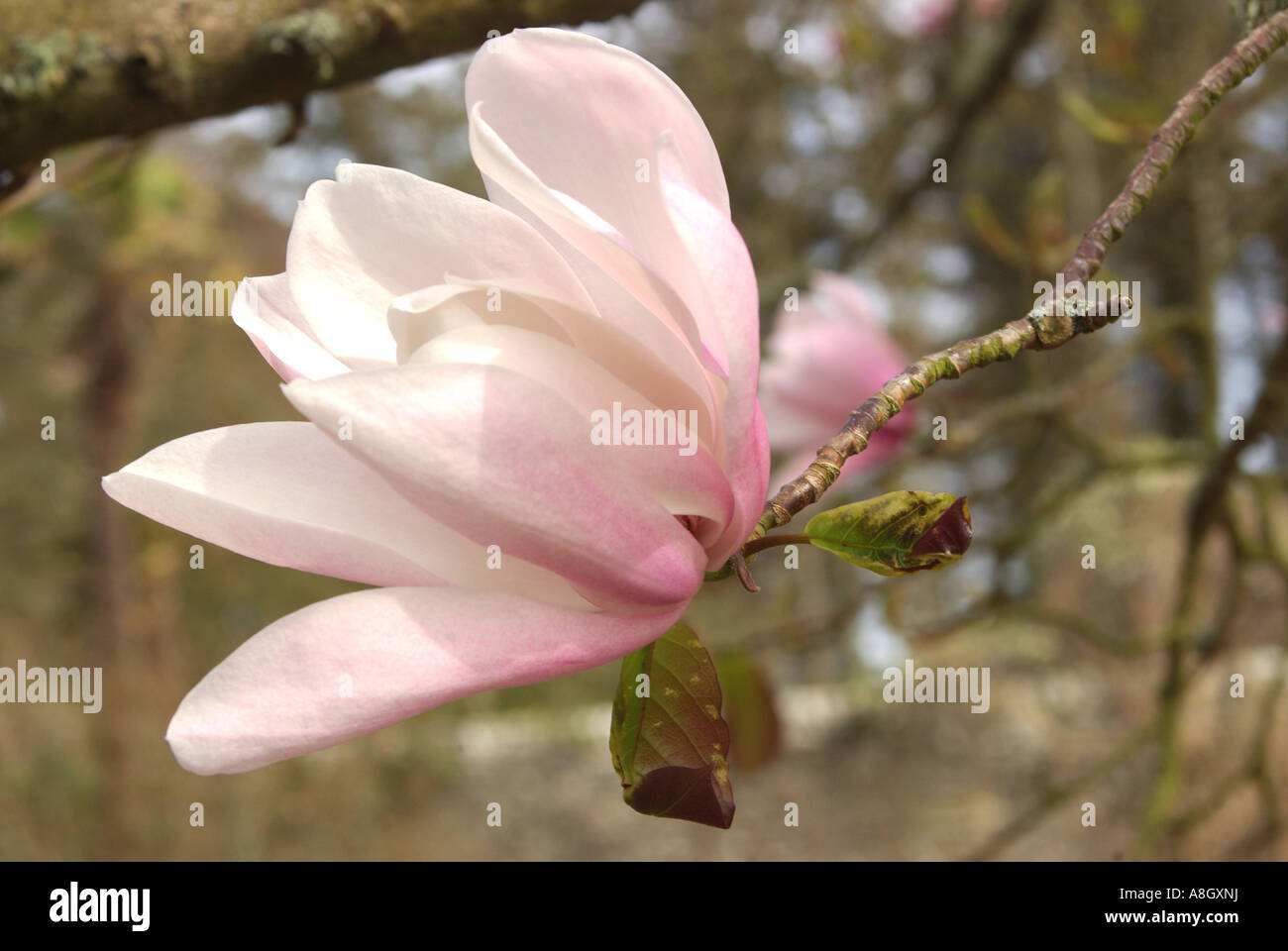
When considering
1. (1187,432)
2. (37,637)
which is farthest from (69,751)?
(1187,432)

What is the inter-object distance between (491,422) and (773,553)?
2214 mm

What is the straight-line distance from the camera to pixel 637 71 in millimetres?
291

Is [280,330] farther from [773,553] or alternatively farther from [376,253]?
[773,553]

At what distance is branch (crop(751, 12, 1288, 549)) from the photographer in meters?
0.28

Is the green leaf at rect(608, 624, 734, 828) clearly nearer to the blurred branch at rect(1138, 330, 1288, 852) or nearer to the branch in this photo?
the branch

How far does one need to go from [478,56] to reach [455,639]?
0.16 meters

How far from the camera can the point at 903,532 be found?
29 centimetres

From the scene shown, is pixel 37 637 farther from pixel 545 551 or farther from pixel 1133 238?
pixel 1133 238

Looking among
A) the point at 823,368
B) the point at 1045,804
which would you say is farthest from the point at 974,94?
the point at 1045,804

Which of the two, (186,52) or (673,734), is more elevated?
(186,52)

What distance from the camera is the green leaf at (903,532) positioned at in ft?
0.92
